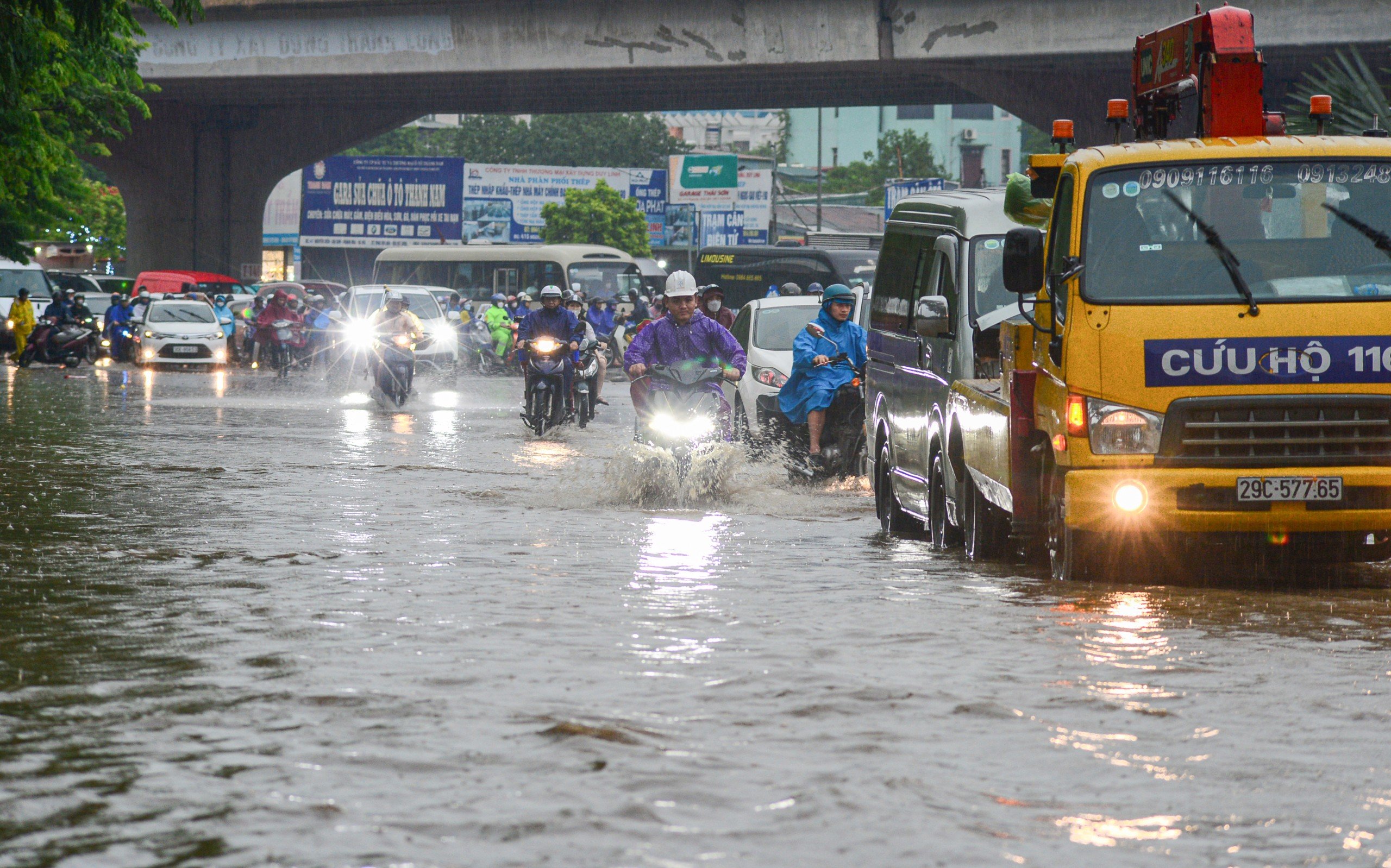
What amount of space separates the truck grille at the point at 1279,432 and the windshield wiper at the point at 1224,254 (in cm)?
44

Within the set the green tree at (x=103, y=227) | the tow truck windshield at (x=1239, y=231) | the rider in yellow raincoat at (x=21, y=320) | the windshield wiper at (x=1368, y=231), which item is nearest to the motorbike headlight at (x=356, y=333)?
the rider in yellow raincoat at (x=21, y=320)

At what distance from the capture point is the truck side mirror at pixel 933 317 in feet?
33.6

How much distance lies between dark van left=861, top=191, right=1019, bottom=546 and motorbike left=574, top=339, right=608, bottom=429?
30.9 ft

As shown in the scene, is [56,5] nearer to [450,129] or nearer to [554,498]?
[554,498]

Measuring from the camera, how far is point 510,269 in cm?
5300

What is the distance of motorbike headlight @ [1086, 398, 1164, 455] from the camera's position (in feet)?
27.4

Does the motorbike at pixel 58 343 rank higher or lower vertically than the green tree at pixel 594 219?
lower

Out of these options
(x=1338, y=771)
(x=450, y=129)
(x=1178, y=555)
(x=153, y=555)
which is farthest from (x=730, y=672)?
(x=450, y=129)

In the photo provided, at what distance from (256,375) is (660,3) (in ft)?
33.1

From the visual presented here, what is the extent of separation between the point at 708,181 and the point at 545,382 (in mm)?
55157

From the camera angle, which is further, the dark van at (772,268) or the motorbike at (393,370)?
the dark van at (772,268)

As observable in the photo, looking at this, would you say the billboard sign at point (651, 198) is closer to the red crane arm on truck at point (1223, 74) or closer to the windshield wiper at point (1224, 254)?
the red crane arm on truck at point (1223, 74)

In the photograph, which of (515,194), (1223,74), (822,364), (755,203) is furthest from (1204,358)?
(515,194)

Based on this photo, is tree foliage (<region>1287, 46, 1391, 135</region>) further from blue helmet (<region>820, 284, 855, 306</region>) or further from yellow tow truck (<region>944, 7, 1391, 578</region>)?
yellow tow truck (<region>944, 7, 1391, 578</region>)
